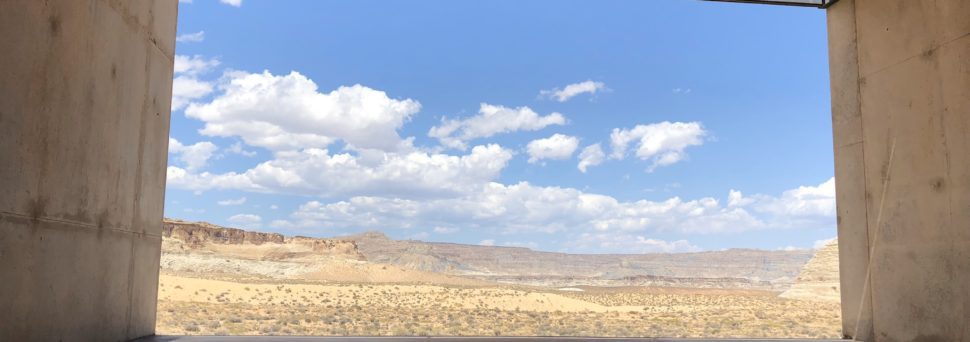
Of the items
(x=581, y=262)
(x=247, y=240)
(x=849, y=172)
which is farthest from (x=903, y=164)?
(x=581, y=262)

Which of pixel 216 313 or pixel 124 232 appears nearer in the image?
pixel 124 232

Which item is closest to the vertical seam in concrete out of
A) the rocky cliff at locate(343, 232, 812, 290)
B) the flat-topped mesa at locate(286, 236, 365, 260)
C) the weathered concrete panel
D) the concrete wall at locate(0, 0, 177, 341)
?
the weathered concrete panel

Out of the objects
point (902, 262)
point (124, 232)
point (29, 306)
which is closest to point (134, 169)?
point (124, 232)

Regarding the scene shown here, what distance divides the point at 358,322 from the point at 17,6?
24895mm

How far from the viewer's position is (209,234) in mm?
89500

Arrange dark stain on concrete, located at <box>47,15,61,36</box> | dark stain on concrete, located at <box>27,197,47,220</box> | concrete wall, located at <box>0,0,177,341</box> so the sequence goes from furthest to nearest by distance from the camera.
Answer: dark stain on concrete, located at <box>47,15,61,36</box>
dark stain on concrete, located at <box>27,197,47,220</box>
concrete wall, located at <box>0,0,177,341</box>

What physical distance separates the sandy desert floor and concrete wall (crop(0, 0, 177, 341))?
53.9 ft

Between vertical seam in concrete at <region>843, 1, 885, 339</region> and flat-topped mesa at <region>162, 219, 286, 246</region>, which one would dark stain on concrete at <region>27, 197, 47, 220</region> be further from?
flat-topped mesa at <region>162, 219, 286, 246</region>

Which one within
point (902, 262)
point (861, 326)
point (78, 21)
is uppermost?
point (78, 21)

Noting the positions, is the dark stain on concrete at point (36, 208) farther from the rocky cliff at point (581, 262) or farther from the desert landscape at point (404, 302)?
the rocky cliff at point (581, 262)

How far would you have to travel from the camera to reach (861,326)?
6.94 meters

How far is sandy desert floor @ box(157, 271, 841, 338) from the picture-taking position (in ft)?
83.7

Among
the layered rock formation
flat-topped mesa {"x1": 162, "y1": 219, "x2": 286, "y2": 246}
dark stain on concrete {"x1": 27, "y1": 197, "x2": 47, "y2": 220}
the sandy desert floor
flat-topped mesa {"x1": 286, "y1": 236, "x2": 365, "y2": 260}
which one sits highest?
flat-topped mesa {"x1": 162, "y1": 219, "x2": 286, "y2": 246}

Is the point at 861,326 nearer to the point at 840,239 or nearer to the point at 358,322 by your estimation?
the point at 840,239
